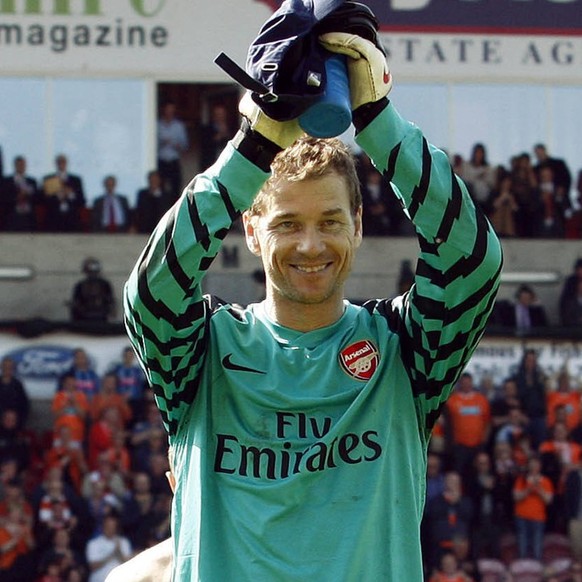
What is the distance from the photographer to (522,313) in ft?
52.0

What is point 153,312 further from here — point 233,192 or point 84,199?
point 84,199

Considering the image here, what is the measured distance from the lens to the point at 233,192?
3094 millimetres

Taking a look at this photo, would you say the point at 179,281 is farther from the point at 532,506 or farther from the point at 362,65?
the point at 532,506

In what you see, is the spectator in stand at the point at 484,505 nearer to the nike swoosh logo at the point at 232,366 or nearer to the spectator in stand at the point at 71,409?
the spectator in stand at the point at 71,409

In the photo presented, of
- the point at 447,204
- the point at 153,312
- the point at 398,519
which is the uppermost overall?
the point at 447,204

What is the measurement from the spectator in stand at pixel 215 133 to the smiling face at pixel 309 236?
13.7 m

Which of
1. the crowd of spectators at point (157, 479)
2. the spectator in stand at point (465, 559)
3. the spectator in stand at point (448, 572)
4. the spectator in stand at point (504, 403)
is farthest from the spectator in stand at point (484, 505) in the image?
the spectator in stand at point (448, 572)

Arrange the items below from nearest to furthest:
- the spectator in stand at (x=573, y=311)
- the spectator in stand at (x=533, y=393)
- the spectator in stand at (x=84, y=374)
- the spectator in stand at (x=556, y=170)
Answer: the spectator in stand at (x=533, y=393)
the spectator in stand at (x=84, y=374)
the spectator in stand at (x=573, y=311)
the spectator in stand at (x=556, y=170)

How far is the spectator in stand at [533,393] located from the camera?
1413 centimetres

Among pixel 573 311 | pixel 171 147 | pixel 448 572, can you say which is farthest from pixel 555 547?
pixel 171 147

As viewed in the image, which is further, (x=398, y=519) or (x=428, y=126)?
(x=428, y=126)


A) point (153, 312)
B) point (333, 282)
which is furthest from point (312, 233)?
point (153, 312)

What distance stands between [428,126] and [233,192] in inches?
589

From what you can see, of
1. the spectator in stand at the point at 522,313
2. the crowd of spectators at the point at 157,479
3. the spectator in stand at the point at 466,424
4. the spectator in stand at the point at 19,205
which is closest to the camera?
the crowd of spectators at the point at 157,479
